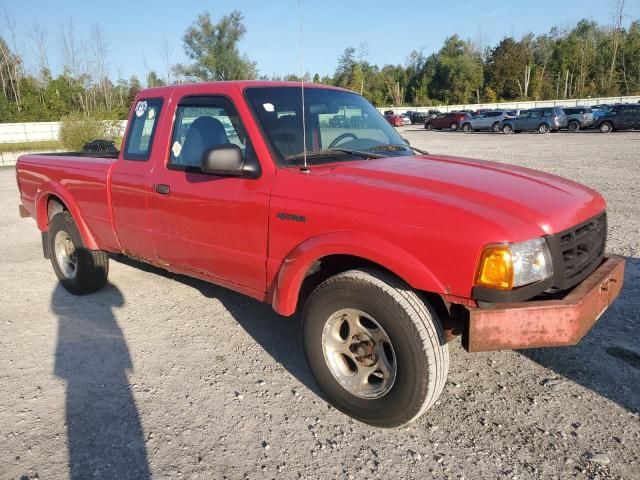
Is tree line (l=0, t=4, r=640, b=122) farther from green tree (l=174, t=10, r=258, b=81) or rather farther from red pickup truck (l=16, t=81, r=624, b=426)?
red pickup truck (l=16, t=81, r=624, b=426)

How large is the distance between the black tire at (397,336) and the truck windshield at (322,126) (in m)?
0.94

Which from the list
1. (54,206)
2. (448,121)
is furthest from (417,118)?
(54,206)

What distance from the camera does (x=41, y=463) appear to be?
2.60 meters

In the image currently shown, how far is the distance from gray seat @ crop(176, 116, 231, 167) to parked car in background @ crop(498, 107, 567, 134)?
107ft

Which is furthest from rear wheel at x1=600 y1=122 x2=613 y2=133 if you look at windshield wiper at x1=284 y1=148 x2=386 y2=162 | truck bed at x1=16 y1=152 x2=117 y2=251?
truck bed at x1=16 y1=152 x2=117 y2=251

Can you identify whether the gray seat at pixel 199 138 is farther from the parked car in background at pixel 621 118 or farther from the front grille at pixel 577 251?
the parked car in background at pixel 621 118

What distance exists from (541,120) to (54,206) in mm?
32517

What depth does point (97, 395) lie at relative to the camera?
3234mm

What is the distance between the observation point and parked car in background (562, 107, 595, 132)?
3108 cm

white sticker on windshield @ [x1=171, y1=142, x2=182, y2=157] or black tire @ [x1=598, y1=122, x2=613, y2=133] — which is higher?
white sticker on windshield @ [x1=171, y1=142, x2=182, y2=157]

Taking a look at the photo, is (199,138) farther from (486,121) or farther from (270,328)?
(486,121)

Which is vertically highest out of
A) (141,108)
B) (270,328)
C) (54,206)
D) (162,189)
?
(141,108)

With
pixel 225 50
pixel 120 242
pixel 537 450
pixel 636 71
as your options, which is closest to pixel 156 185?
pixel 120 242

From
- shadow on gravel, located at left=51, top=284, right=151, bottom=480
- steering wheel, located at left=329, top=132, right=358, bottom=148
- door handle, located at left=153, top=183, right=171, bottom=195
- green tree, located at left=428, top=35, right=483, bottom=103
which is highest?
green tree, located at left=428, top=35, right=483, bottom=103
